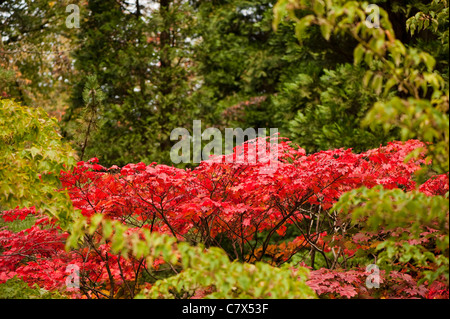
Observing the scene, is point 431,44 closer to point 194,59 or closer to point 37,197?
point 194,59

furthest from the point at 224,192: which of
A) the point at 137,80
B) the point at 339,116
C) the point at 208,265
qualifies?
the point at 137,80

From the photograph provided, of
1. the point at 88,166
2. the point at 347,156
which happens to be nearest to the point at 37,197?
the point at 88,166

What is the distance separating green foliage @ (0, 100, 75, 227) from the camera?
3053 mm

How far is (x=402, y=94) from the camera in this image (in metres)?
6.65

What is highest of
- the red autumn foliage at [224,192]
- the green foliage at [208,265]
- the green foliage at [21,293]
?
the green foliage at [208,265]

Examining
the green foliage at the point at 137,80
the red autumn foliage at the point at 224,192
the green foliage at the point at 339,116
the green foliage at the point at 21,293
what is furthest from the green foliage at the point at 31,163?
the green foliage at the point at 137,80

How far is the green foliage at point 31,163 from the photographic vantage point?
305 cm

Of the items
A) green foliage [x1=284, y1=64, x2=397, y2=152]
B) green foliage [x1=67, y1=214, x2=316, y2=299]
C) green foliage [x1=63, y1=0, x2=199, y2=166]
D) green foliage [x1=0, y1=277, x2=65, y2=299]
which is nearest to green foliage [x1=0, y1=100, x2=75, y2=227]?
green foliage [x1=0, y1=277, x2=65, y2=299]

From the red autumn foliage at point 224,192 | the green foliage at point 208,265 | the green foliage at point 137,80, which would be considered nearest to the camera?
the green foliage at point 208,265

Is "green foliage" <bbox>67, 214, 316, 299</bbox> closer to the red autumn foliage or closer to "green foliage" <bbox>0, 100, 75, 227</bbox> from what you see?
"green foliage" <bbox>0, 100, 75, 227</bbox>

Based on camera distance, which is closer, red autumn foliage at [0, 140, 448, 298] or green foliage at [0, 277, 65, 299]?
green foliage at [0, 277, 65, 299]

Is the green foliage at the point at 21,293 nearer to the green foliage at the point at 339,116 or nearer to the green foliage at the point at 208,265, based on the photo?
the green foliage at the point at 208,265

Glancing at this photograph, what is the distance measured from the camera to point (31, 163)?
134 inches

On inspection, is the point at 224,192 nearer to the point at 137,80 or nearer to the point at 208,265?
the point at 208,265
